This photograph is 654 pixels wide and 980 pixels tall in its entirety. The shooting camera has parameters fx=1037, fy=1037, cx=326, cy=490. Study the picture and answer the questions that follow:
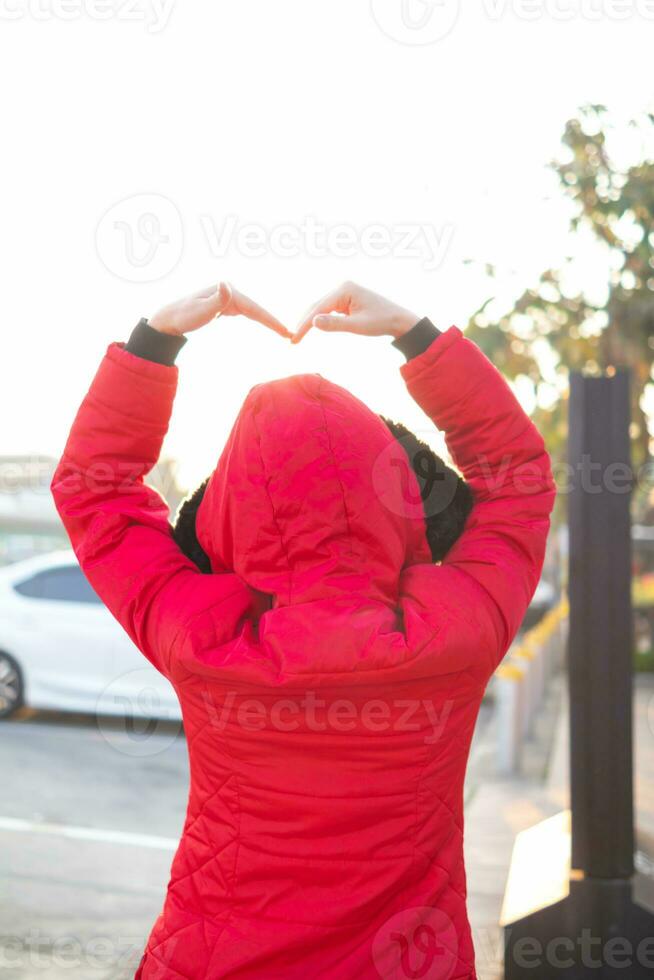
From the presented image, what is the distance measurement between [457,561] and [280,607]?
11.0 inches

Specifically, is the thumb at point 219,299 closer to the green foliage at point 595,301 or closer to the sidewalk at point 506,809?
the sidewalk at point 506,809

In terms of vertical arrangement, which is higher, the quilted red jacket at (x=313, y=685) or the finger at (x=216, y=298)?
the finger at (x=216, y=298)

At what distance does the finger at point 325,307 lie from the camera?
1522 millimetres

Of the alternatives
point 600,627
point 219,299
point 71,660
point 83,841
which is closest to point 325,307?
point 219,299

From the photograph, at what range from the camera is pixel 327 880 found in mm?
1369

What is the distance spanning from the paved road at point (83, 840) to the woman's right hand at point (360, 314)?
300cm

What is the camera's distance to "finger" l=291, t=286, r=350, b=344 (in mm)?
1522

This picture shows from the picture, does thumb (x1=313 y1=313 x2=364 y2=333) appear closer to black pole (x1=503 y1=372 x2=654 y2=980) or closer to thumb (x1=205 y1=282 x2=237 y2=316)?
thumb (x1=205 y1=282 x2=237 y2=316)

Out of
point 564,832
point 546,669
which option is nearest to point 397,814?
point 564,832

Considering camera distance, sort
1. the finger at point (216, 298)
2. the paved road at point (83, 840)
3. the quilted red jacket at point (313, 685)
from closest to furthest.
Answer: the quilted red jacket at point (313, 685), the finger at point (216, 298), the paved road at point (83, 840)

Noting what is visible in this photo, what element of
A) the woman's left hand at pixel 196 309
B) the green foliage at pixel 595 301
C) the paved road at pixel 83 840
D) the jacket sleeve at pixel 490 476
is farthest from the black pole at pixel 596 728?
the green foliage at pixel 595 301

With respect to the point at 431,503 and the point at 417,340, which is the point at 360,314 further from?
the point at 431,503

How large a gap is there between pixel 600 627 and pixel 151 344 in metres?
2.22

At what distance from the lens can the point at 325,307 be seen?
60.2 inches
